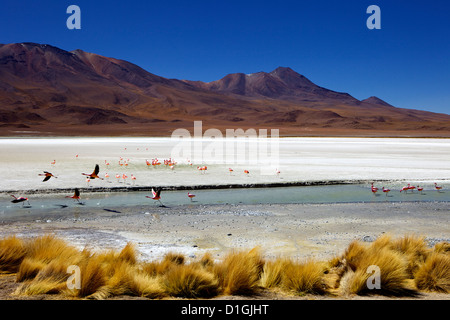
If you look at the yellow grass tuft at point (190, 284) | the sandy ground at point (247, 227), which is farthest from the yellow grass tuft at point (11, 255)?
the yellow grass tuft at point (190, 284)

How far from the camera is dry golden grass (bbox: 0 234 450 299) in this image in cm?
441

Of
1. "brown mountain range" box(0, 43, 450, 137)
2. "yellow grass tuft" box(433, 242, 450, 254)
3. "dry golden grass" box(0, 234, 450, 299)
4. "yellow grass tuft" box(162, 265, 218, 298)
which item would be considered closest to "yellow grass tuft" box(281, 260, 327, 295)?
"dry golden grass" box(0, 234, 450, 299)

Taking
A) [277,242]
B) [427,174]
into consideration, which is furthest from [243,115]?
[277,242]

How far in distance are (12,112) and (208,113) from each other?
72.7 m

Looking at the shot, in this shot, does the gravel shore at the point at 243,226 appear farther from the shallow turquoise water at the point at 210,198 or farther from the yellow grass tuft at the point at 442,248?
the yellow grass tuft at the point at 442,248

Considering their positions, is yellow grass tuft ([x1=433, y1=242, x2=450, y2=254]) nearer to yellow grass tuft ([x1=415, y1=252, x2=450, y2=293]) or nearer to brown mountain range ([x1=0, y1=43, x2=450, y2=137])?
yellow grass tuft ([x1=415, y1=252, x2=450, y2=293])

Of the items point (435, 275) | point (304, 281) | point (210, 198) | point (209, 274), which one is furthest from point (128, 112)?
point (435, 275)

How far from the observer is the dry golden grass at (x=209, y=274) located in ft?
14.5

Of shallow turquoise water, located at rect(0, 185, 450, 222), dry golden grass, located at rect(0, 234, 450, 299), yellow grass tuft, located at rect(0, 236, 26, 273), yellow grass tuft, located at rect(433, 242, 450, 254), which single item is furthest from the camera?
shallow turquoise water, located at rect(0, 185, 450, 222)

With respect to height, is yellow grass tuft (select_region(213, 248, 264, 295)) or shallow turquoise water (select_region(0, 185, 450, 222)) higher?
shallow turquoise water (select_region(0, 185, 450, 222))

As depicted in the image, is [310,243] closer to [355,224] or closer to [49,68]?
[355,224]

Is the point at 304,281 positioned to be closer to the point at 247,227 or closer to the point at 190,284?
the point at 190,284

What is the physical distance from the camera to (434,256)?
502 cm

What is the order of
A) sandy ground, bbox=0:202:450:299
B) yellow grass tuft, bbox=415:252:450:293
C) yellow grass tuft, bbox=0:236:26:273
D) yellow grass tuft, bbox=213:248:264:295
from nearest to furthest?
yellow grass tuft, bbox=213:248:264:295 → yellow grass tuft, bbox=415:252:450:293 → yellow grass tuft, bbox=0:236:26:273 → sandy ground, bbox=0:202:450:299
